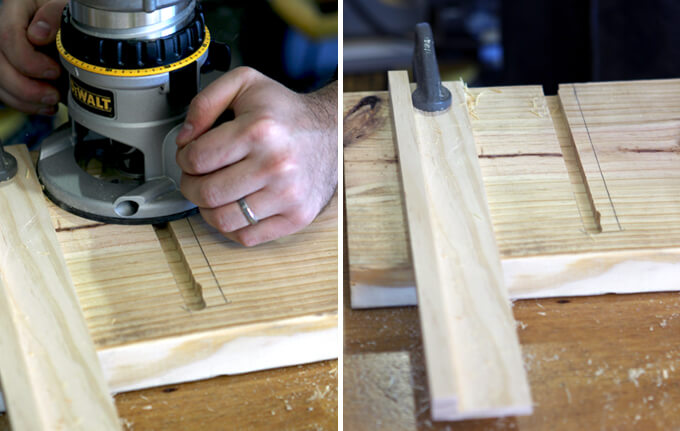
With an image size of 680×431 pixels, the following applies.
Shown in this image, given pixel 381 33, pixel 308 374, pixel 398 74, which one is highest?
pixel 398 74

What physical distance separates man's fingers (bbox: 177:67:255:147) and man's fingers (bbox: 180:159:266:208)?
5 cm

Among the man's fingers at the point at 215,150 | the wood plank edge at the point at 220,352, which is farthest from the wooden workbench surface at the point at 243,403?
the man's fingers at the point at 215,150

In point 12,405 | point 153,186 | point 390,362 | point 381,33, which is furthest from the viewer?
point 381,33

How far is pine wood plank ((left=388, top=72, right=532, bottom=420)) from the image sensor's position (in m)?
0.60

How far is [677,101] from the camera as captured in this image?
3.17 ft

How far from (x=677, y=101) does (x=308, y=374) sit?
644 millimetres

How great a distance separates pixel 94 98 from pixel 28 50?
219 mm

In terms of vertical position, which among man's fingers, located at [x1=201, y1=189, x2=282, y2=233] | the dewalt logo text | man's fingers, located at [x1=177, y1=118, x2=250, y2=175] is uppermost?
the dewalt logo text

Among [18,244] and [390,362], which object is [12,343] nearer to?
[18,244]

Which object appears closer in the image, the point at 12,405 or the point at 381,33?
the point at 12,405

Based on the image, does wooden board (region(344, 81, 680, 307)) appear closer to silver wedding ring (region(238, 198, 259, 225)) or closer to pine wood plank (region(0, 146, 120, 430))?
silver wedding ring (region(238, 198, 259, 225))

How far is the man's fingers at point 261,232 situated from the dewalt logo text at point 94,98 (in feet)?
0.63

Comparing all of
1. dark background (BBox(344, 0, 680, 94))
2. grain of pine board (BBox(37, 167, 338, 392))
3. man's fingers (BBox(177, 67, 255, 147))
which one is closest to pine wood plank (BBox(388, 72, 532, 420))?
grain of pine board (BBox(37, 167, 338, 392))

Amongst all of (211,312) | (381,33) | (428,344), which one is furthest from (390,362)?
(381,33)
